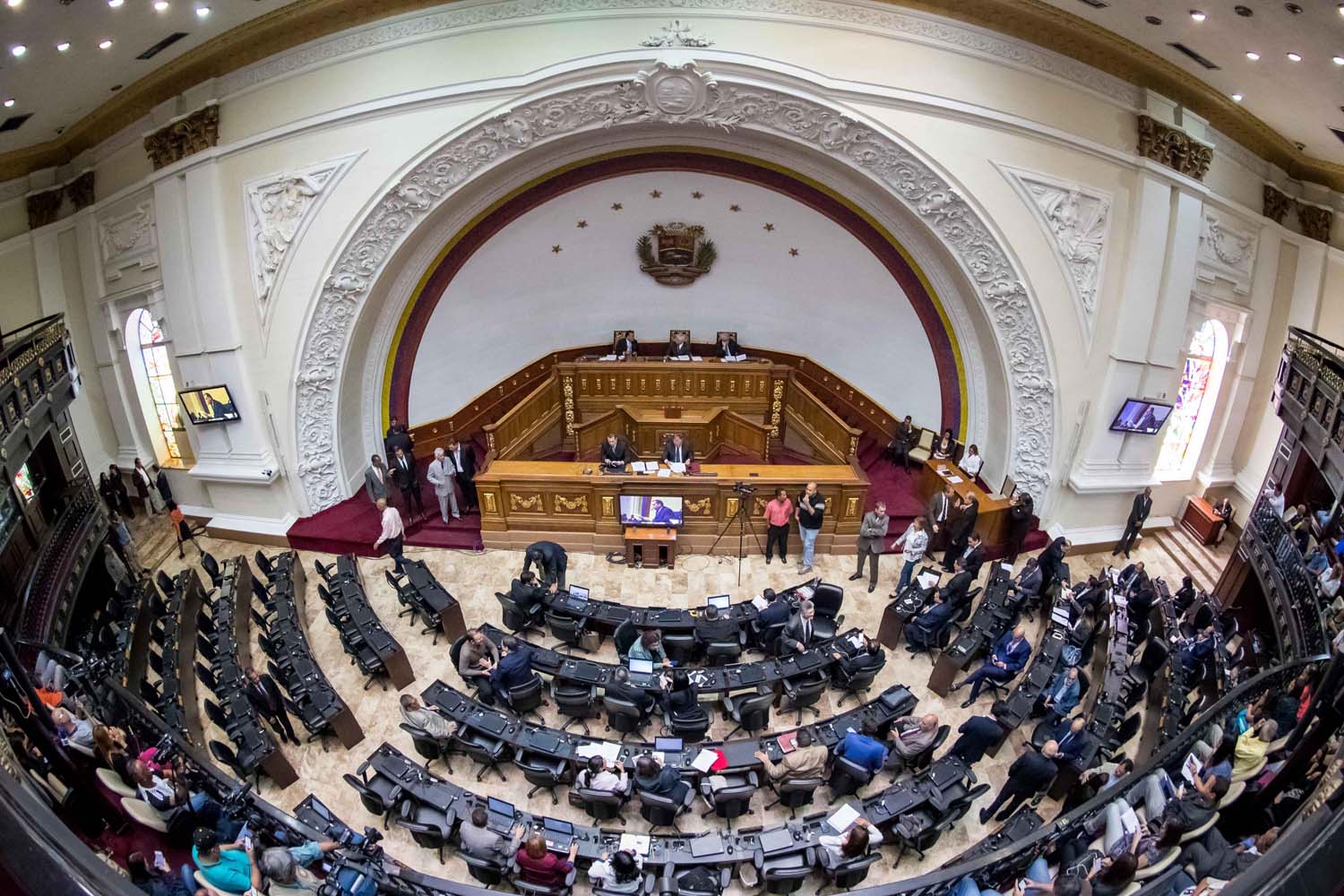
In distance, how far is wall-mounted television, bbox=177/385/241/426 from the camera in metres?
11.1

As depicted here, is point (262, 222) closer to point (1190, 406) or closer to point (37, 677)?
point (37, 677)

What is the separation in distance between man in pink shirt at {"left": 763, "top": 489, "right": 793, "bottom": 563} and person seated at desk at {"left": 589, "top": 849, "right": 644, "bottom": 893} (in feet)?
17.6

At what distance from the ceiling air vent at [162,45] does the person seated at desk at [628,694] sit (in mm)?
9616

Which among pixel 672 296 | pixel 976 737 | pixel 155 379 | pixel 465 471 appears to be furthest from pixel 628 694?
pixel 155 379

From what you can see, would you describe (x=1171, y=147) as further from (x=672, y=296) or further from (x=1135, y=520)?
(x=672, y=296)

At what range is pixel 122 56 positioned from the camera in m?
8.57

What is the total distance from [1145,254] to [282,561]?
44.4 feet

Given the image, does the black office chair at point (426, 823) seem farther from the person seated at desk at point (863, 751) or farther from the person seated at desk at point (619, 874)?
the person seated at desk at point (863, 751)

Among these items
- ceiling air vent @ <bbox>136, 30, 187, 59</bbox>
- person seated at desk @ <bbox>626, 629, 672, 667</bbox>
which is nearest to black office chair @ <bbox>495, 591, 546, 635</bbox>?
person seated at desk @ <bbox>626, 629, 672, 667</bbox>

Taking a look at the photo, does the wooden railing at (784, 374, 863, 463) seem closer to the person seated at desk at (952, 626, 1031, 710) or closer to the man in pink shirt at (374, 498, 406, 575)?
the person seated at desk at (952, 626, 1031, 710)

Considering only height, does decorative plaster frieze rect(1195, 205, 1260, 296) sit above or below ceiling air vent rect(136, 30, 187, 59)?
below

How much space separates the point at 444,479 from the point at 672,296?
6683 mm

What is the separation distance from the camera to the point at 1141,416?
35.6 ft

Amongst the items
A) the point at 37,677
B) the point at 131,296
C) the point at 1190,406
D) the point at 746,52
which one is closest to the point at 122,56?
the point at 131,296
